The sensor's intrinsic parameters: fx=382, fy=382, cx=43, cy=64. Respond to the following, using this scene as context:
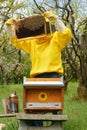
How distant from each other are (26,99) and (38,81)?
0.38 meters

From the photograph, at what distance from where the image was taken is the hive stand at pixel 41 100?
6105 mm

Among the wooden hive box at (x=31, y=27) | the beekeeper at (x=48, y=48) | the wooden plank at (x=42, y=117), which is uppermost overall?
the wooden hive box at (x=31, y=27)

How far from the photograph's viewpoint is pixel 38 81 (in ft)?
20.5

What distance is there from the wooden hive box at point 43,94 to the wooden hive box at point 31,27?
3.05ft

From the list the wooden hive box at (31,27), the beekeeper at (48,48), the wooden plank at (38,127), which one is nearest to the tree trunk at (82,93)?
the beekeeper at (48,48)

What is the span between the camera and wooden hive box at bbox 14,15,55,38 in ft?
21.7

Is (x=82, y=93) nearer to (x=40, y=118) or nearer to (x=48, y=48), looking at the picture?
(x=48, y=48)

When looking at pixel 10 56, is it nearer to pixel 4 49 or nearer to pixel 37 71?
pixel 4 49

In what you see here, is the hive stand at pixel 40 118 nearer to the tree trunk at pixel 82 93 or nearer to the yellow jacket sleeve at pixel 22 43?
the yellow jacket sleeve at pixel 22 43

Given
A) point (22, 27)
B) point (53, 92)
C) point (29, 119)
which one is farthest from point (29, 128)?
point (22, 27)

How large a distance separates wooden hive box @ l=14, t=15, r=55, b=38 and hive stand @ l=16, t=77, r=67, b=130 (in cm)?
93

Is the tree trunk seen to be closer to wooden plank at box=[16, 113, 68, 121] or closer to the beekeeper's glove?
the beekeeper's glove

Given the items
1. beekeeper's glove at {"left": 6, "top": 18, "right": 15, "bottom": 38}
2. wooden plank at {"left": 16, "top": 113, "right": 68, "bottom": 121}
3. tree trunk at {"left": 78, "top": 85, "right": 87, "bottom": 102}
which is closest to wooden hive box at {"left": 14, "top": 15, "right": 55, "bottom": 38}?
beekeeper's glove at {"left": 6, "top": 18, "right": 15, "bottom": 38}

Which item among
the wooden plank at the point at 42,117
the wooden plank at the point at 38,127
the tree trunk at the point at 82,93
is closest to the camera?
the wooden plank at the point at 42,117
